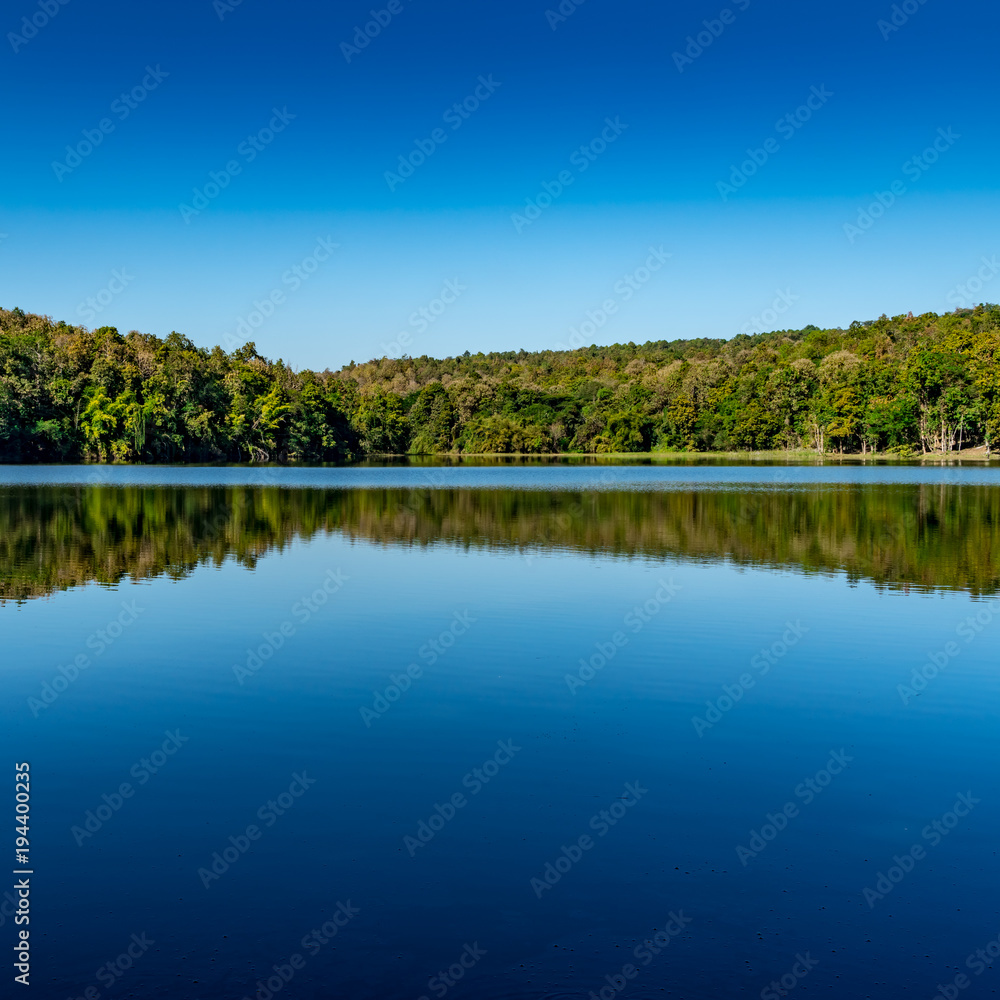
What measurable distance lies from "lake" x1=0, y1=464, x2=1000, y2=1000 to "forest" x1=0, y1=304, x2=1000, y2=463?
77.9 m

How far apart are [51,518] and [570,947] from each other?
29.4 meters

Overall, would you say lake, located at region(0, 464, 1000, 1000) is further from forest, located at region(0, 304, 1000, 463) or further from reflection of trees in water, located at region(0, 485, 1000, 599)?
forest, located at region(0, 304, 1000, 463)

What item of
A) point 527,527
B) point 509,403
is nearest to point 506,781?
point 527,527

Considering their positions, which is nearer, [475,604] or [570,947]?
[570,947]

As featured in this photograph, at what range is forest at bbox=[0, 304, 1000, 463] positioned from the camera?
91.3 m

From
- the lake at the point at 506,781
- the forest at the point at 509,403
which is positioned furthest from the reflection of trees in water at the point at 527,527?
the forest at the point at 509,403

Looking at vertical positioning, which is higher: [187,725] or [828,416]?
[828,416]

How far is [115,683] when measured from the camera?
444 inches

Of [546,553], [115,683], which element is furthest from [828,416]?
[115,683]

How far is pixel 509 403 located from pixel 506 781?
129078 mm

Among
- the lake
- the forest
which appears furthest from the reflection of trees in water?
the forest

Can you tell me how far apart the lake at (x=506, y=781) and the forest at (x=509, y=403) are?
77.9 metres

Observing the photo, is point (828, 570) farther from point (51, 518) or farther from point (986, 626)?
point (51, 518)

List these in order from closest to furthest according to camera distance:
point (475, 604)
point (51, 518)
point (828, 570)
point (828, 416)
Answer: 1. point (475, 604)
2. point (828, 570)
3. point (51, 518)
4. point (828, 416)
